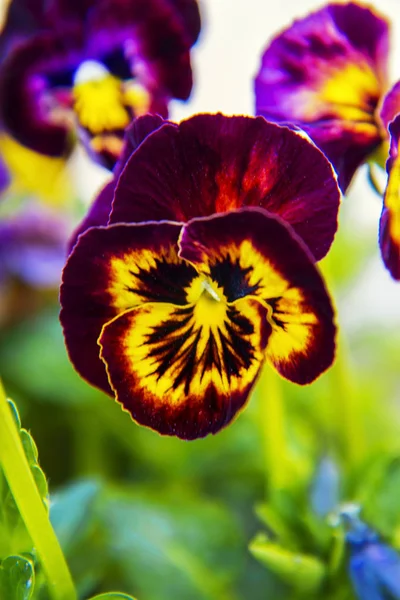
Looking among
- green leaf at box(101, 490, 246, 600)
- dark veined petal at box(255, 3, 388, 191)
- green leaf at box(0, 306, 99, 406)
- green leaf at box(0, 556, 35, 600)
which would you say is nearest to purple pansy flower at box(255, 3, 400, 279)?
dark veined petal at box(255, 3, 388, 191)

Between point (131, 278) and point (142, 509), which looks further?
point (142, 509)

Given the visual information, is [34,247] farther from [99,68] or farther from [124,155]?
[124,155]

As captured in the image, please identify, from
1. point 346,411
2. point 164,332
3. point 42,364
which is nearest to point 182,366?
point 164,332

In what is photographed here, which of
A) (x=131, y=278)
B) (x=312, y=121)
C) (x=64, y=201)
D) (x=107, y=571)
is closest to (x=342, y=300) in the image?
(x=64, y=201)

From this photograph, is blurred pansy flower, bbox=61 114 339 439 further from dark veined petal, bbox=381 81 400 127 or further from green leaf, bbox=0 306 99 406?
green leaf, bbox=0 306 99 406

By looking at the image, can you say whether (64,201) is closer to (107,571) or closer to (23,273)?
(23,273)

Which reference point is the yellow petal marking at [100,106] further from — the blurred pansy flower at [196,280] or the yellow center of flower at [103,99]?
the blurred pansy flower at [196,280]
